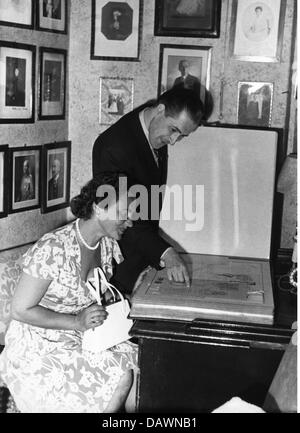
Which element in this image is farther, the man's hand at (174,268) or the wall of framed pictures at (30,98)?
the wall of framed pictures at (30,98)

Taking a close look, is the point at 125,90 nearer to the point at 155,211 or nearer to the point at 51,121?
the point at 51,121

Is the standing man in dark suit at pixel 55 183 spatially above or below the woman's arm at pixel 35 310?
above

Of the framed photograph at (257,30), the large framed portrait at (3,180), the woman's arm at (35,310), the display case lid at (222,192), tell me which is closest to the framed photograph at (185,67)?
the framed photograph at (257,30)

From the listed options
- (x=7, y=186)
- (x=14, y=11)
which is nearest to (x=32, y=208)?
(x=7, y=186)

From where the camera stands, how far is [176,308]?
2.18 meters

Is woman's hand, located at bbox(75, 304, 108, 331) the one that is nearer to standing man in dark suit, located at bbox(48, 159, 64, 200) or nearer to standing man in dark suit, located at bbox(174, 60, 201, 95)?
standing man in dark suit, located at bbox(48, 159, 64, 200)

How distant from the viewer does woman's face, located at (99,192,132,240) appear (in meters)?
2.60

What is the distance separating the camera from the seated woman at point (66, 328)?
2.51 metres

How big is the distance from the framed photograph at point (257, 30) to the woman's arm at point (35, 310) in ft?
6.52

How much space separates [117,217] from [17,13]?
135cm

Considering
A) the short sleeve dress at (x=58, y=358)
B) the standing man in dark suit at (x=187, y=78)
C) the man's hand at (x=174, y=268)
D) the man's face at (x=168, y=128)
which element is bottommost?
the short sleeve dress at (x=58, y=358)

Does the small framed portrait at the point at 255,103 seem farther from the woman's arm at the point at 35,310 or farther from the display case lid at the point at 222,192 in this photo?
the woman's arm at the point at 35,310

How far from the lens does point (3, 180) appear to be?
3277 mm

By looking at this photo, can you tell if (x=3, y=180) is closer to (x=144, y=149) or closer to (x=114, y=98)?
(x=144, y=149)
